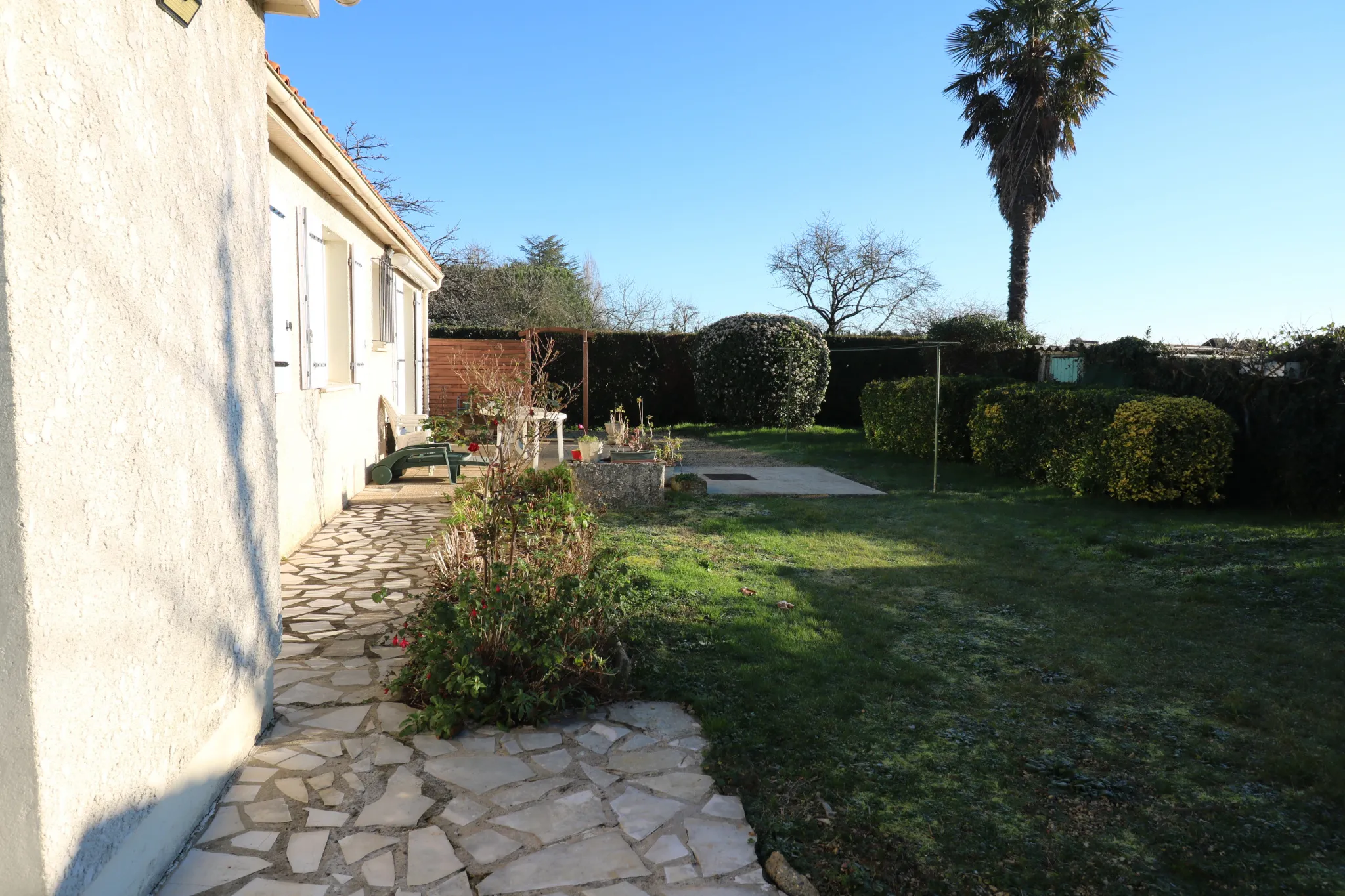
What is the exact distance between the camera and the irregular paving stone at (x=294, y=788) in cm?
272

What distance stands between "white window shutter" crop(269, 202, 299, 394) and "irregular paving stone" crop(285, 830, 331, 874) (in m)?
3.57

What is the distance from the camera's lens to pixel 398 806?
268 cm

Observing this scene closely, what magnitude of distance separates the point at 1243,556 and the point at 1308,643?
6.67 ft

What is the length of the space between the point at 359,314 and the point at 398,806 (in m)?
6.23

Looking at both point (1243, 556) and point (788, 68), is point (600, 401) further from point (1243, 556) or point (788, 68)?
point (1243, 556)

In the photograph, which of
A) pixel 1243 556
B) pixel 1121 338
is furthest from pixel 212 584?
pixel 1121 338

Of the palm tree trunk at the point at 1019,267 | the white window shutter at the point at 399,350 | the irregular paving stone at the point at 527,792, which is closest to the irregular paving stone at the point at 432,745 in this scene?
the irregular paving stone at the point at 527,792

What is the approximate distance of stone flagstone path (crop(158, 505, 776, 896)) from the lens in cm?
230

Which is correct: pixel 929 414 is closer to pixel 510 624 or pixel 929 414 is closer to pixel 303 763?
pixel 510 624

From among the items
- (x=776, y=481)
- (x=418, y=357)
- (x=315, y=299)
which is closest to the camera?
(x=315, y=299)

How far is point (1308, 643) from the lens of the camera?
4.38 metres

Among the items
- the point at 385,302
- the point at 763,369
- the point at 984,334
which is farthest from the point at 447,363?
the point at 984,334

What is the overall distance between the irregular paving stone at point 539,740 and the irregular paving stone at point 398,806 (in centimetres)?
45

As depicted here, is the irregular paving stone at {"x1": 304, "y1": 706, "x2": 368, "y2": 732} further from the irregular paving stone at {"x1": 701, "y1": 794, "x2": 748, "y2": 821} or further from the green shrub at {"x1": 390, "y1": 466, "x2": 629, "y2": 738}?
the irregular paving stone at {"x1": 701, "y1": 794, "x2": 748, "y2": 821}
